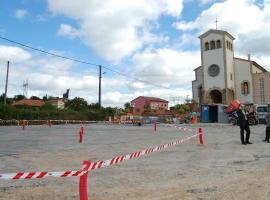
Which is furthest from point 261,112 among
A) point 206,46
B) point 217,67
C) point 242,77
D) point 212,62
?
point 206,46

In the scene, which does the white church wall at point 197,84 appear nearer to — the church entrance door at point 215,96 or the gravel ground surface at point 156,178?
the church entrance door at point 215,96

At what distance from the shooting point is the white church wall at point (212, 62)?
204ft

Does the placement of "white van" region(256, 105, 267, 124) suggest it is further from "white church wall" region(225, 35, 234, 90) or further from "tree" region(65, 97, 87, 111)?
"tree" region(65, 97, 87, 111)

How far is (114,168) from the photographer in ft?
33.1

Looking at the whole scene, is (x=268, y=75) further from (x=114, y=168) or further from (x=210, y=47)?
(x=114, y=168)

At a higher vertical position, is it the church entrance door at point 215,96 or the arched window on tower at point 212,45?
the arched window on tower at point 212,45

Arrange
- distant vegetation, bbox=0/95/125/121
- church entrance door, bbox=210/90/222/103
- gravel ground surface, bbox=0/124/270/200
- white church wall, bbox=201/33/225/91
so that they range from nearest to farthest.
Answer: gravel ground surface, bbox=0/124/270/200 → distant vegetation, bbox=0/95/125/121 → white church wall, bbox=201/33/225/91 → church entrance door, bbox=210/90/222/103

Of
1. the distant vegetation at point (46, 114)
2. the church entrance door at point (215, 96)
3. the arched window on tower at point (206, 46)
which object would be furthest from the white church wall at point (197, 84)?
the distant vegetation at point (46, 114)

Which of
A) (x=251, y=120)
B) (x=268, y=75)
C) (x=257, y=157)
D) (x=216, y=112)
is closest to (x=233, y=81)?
(x=268, y=75)

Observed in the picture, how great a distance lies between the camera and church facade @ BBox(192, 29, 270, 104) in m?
61.9

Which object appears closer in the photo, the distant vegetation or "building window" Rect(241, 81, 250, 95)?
the distant vegetation

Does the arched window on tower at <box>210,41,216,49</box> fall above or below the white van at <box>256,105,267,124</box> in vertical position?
above

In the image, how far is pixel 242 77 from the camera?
63938 mm

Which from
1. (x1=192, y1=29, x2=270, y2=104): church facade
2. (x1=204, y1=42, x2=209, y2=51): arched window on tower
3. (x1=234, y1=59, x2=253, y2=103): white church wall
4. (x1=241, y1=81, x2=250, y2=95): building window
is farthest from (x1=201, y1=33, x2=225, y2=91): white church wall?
(x1=241, y1=81, x2=250, y2=95): building window
